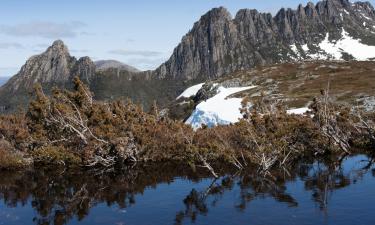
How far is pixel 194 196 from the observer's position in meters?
37.3

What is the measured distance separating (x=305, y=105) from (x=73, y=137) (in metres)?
41.5

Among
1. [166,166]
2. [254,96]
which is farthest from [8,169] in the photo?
[254,96]

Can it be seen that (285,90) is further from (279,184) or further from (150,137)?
(279,184)

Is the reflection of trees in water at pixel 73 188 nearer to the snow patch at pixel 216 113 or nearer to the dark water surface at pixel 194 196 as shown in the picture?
the dark water surface at pixel 194 196

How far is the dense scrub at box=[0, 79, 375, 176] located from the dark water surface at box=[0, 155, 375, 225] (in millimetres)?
3164

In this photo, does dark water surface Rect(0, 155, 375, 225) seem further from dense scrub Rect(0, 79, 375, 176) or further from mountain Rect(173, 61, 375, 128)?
mountain Rect(173, 61, 375, 128)

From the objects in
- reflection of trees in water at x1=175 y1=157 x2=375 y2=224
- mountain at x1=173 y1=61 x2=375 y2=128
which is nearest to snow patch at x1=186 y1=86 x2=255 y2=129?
mountain at x1=173 y1=61 x2=375 y2=128

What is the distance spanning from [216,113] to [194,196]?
151 ft

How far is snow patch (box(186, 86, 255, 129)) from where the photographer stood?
7969 centimetres

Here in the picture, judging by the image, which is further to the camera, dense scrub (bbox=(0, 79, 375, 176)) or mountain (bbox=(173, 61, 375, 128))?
mountain (bbox=(173, 61, 375, 128))

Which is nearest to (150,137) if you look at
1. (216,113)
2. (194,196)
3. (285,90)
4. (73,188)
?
(73,188)

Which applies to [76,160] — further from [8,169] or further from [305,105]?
[305,105]

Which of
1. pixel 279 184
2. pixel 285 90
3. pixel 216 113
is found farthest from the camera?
pixel 285 90

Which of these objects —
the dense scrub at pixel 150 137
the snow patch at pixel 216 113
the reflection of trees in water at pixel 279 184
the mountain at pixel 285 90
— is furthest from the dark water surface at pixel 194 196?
the snow patch at pixel 216 113
